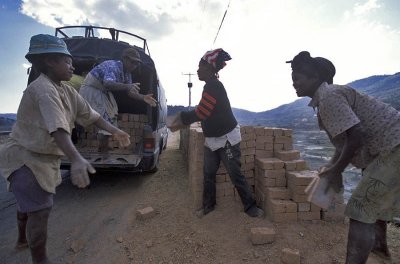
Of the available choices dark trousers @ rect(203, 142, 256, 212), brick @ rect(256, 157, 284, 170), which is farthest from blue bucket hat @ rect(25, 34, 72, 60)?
brick @ rect(256, 157, 284, 170)

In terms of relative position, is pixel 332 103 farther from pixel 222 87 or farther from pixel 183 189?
pixel 183 189

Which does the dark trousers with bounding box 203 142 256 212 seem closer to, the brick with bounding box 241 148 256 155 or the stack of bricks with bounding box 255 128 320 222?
the stack of bricks with bounding box 255 128 320 222

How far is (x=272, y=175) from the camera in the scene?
334 centimetres

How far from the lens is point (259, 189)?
3.60 metres

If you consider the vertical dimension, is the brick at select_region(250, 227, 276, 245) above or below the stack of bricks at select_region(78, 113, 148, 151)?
below

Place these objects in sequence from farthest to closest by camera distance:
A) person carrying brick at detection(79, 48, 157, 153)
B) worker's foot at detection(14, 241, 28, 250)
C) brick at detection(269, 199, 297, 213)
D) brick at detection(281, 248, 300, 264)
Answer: person carrying brick at detection(79, 48, 157, 153)
brick at detection(269, 199, 297, 213)
worker's foot at detection(14, 241, 28, 250)
brick at detection(281, 248, 300, 264)

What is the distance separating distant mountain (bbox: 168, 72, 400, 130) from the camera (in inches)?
867

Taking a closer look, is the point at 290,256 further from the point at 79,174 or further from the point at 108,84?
the point at 108,84

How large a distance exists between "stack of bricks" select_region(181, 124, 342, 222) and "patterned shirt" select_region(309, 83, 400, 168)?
1.13m

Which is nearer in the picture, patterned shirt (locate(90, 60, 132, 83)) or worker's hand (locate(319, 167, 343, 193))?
worker's hand (locate(319, 167, 343, 193))

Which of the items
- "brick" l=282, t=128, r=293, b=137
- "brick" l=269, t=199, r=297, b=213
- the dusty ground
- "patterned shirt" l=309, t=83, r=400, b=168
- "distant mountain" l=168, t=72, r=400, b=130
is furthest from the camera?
"distant mountain" l=168, t=72, r=400, b=130

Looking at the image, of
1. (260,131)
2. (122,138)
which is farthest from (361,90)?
(122,138)

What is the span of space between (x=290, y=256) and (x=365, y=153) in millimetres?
1168

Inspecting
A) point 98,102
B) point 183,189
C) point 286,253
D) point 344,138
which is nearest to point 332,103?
point 344,138
